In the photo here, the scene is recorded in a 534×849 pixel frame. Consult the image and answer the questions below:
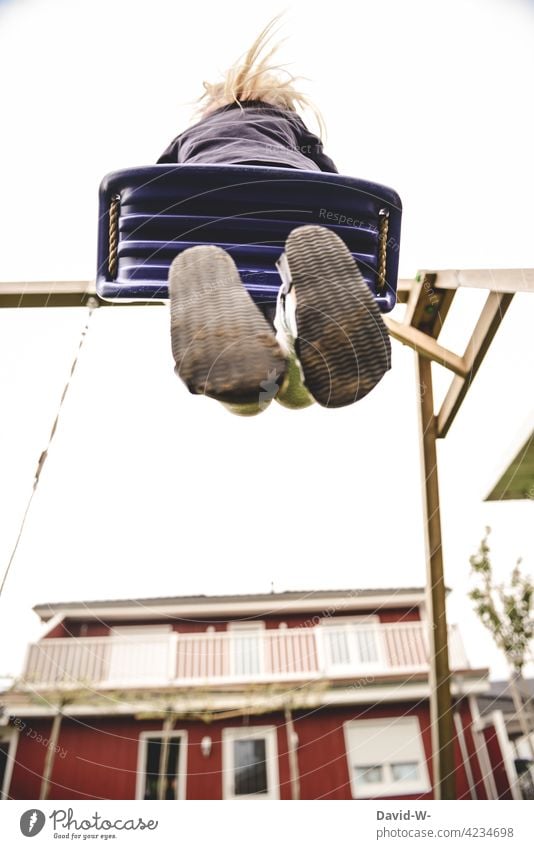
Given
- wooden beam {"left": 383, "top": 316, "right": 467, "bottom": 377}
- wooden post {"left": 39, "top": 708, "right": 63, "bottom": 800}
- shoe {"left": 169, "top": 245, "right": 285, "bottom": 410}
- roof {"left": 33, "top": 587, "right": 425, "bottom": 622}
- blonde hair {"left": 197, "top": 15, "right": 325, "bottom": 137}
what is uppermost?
wooden beam {"left": 383, "top": 316, "right": 467, "bottom": 377}

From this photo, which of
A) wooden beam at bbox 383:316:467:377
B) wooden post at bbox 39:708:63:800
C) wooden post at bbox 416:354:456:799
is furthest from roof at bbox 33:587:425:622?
wooden beam at bbox 383:316:467:377

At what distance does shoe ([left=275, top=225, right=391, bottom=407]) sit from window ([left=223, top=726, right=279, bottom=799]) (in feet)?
2.63

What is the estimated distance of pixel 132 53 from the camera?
1.19 m

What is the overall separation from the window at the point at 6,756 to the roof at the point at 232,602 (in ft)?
0.87

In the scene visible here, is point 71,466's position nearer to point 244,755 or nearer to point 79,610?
point 79,610

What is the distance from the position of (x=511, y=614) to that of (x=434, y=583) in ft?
0.84

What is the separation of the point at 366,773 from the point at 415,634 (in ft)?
1.67

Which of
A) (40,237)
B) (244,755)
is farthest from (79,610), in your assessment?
(40,237)

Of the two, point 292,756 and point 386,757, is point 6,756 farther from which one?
point 386,757

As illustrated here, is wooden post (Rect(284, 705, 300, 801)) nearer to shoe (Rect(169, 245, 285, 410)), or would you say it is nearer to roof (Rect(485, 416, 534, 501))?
roof (Rect(485, 416, 534, 501))

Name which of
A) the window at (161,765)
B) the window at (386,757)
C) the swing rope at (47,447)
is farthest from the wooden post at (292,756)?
the swing rope at (47,447)

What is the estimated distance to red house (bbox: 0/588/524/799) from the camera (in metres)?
1.06

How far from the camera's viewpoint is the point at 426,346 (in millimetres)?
1466

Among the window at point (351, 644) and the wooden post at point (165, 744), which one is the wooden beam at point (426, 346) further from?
the wooden post at point (165, 744)
